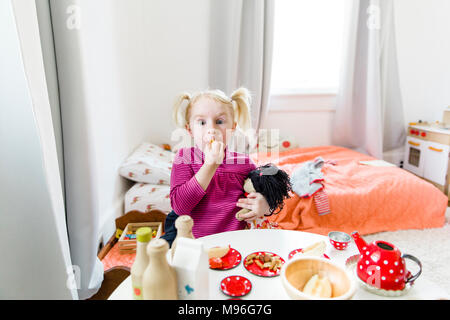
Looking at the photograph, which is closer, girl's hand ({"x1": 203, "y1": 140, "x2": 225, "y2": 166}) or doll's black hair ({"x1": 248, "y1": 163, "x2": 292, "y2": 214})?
girl's hand ({"x1": 203, "y1": 140, "x2": 225, "y2": 166})

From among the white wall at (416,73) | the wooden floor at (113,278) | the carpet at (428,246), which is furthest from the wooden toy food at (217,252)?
the white wall at (416,73)

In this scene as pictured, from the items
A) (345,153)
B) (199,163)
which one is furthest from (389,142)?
(199,163)

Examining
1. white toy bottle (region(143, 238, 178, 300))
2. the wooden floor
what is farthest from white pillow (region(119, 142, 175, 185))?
white toy bottle (region(143, 238, 178, 300))

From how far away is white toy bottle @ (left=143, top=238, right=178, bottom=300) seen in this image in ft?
1.25

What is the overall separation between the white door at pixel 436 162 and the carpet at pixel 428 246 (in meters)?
0.53

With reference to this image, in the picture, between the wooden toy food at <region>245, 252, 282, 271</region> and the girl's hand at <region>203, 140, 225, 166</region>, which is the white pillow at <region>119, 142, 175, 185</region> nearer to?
the girl's hand at <region>203, 140, 225, 166</region>

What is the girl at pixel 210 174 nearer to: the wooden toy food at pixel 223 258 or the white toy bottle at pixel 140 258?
the wooden toy food at pixel 223 258

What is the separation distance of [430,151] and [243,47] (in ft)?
5.62

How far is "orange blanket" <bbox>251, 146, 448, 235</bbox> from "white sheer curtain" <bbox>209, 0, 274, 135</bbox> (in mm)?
898

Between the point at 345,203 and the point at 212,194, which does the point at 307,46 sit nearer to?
the point at 345,203

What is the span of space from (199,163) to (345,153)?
1744mm

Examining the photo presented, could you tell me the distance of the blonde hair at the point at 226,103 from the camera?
934 millimetres

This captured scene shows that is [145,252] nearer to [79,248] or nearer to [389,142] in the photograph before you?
[79,248]

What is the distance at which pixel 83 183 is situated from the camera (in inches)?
39.4
